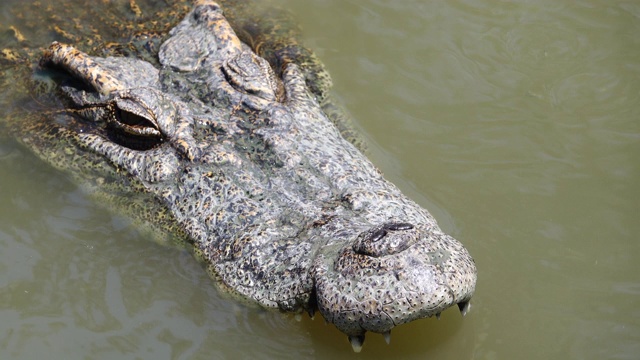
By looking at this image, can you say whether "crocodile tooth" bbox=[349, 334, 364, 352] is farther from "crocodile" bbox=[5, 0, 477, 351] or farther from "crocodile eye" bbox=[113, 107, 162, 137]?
"crocodile eye" bbox=[113, 107, 162, 137]

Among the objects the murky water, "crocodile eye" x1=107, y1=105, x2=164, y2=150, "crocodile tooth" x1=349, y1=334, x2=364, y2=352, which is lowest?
the murky water

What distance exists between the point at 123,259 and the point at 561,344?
2892mm

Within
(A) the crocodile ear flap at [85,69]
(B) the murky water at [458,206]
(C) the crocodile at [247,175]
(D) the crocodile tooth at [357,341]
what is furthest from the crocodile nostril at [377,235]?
(A) the crocodile ear flap at [85,69]

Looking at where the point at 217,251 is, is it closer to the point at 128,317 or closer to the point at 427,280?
the point at 128,317

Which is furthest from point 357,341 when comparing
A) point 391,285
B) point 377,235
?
point 377,235

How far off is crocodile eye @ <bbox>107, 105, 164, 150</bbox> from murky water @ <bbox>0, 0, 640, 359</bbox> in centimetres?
54

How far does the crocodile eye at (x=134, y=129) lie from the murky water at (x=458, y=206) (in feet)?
1.78

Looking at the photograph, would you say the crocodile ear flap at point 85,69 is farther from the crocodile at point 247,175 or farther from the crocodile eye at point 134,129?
the crocodile eye at point 134,129

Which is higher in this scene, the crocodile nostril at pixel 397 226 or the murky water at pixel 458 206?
the crocodile nostril at pixel 397 226

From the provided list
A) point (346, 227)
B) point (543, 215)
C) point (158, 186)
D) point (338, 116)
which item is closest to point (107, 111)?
point (158, 186)

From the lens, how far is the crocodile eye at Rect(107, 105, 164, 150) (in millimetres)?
5621

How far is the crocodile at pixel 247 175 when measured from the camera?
13.8 ft

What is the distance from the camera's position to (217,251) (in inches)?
200

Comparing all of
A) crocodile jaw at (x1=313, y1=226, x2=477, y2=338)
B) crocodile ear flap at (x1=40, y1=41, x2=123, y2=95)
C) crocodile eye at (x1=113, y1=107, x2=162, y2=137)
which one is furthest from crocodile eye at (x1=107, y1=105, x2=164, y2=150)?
crocodile jaw at (x1=313, y1=226, x2=477, y2=338)
